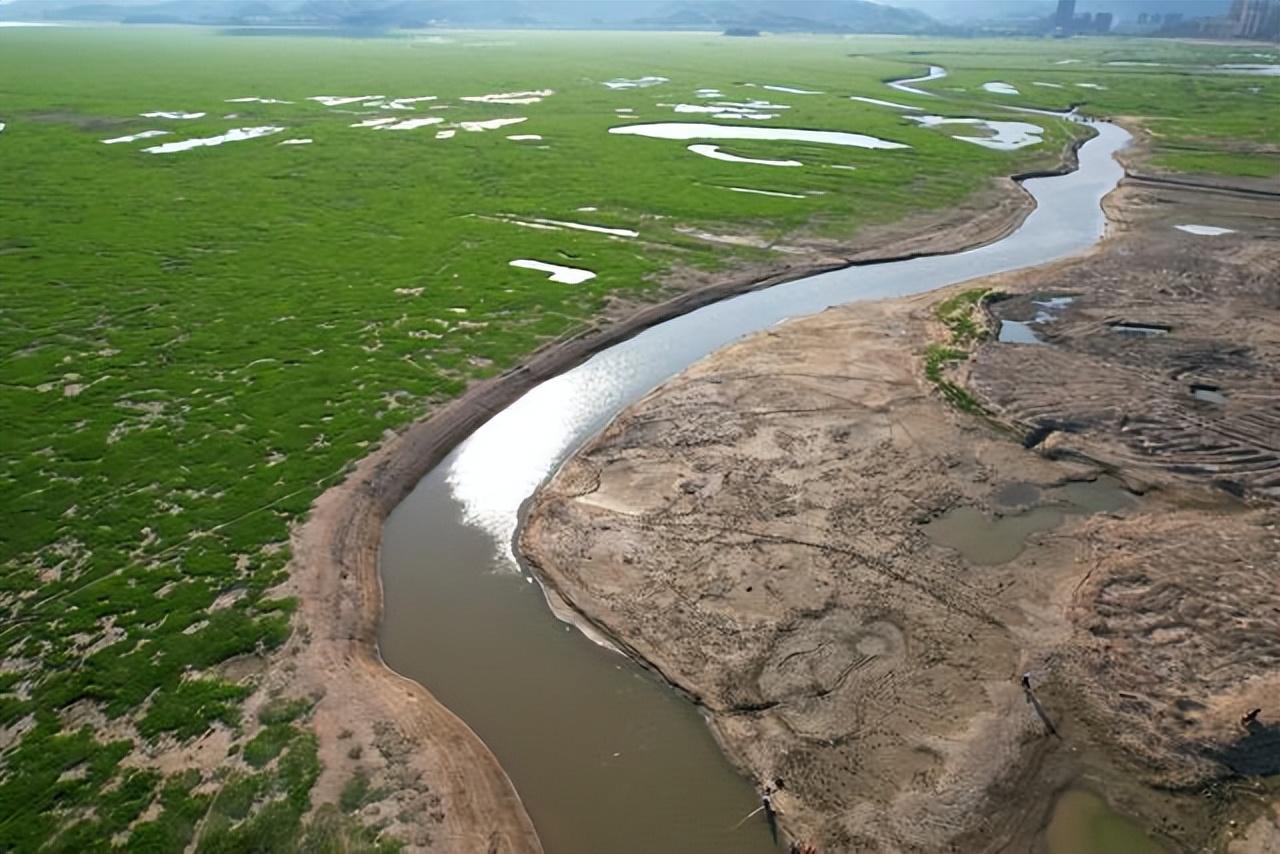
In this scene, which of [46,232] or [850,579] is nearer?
[850,579]

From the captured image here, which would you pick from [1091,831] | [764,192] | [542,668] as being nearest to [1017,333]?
[1091,831]

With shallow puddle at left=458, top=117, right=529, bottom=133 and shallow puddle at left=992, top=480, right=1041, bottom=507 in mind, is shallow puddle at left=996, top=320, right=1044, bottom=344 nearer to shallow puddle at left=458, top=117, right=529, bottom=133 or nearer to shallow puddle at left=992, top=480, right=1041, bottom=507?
shallow puddle at left=992, top=480, right=1041, bottom=507

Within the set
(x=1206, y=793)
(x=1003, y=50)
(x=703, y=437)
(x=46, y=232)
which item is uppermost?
(x=1003, y=50)

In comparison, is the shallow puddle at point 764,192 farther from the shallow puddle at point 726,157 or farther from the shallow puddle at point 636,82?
the shallow puddle at point 636,82

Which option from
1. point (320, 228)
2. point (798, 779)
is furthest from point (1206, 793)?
point (320, 228)

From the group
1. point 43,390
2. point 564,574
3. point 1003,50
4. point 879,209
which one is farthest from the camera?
point 1003,50

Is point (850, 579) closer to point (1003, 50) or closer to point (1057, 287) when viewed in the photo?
point (1057, 287)

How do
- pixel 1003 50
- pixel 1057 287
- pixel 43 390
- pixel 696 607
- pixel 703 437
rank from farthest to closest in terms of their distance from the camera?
pixel 1003 50, pixel 1057 287, pixel 43 390, pixel 703 437, pixel 696 607

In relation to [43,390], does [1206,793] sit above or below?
below
